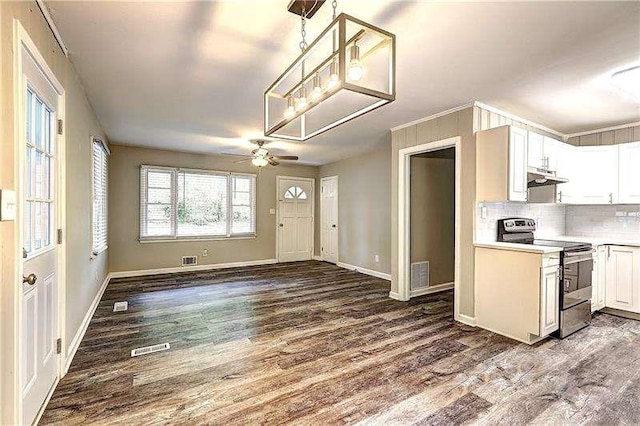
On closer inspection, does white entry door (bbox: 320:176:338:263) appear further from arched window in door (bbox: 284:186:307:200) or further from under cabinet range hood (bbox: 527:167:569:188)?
under cabinet range hood (bbox: 527:167:569:188)

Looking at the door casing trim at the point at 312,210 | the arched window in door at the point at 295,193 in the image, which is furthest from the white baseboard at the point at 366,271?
the arched window in door at the point at 295,193

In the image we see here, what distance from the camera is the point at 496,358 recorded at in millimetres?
2719

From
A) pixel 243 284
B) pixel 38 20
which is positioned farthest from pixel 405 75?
pixel 243 284

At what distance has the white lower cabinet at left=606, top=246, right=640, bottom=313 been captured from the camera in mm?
3674

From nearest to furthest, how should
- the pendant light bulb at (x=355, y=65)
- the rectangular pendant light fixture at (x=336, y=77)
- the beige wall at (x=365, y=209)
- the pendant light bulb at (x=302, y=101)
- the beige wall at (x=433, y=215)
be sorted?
the rectangular pendant light fixture at (x=336, y=77) < the pendant light bulb at (x=355, y=65) < the pendant light bulb at (x=302, y=101) < the beige wall at (x=433, y=215) < the beige wall at (x=365, y=209)

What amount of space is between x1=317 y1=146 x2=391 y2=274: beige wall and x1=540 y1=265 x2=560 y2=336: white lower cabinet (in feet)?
9.43

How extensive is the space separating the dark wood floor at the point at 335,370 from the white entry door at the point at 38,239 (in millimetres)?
328

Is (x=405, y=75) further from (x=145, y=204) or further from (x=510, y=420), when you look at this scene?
(x=145, y=204)

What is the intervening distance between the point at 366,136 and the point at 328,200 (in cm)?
291

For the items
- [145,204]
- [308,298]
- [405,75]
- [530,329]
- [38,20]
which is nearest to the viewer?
[38,20]

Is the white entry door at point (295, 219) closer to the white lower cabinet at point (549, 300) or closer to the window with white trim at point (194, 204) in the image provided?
the window with white trim at point (194, 204)

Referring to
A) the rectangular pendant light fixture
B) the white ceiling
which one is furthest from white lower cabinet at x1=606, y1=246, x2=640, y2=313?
the rectangular pendant light fixture

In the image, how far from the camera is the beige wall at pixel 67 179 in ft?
4.66

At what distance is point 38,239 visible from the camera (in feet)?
6.41
